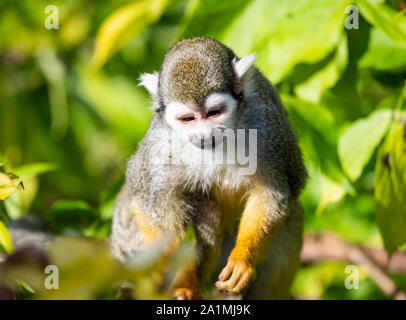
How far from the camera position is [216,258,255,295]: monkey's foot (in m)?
2.72

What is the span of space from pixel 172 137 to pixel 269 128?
0.48m

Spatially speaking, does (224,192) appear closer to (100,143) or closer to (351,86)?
(351,86)

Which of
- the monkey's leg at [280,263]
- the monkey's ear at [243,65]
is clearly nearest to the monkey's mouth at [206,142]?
the monkey's ear at [243,65]

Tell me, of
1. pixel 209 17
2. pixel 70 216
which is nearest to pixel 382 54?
pixel 209 17

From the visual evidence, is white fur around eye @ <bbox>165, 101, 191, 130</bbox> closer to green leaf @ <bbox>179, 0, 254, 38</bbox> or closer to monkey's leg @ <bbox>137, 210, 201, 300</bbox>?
monkey's leg @ <bbox>137, 210, 201, 300</bbox>

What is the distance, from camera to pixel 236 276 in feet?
9.00

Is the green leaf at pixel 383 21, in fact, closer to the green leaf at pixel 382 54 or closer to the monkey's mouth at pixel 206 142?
the green leaf at pixel 382 54

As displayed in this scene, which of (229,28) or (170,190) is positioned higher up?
(229,28)

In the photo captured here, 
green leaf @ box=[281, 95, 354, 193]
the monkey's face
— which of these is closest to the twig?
green leaf @ box=[281, 95, 354, 193]

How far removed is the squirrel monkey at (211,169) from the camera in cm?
261

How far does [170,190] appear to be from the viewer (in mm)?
2986
